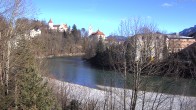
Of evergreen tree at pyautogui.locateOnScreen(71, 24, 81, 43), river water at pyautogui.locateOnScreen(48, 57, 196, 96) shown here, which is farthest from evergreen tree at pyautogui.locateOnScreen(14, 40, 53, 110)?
evergreen tree at pyautogui.locateOnScreen(71, 24, 81, 43)

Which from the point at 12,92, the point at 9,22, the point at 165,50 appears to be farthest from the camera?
the point at 165,50

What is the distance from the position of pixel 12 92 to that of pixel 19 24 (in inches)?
112

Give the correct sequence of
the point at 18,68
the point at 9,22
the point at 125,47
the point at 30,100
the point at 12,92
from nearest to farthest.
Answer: the point at 30,100 < the point at 12,92 < the point at 18,68 < the point at 9,22 < the point at 125,47

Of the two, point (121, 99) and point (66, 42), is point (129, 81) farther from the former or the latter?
point (66, 42)

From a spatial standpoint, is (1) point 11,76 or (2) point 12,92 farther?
(1) point 11,76

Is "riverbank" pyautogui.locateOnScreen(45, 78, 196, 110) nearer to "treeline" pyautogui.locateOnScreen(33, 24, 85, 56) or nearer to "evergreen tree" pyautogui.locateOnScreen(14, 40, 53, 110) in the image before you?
"evergreen tree" pyautogui.locateOnScreen(14, 40, 53, 110)

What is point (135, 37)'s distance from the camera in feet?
36.0

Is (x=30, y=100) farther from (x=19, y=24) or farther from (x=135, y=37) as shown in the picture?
(x=135, y=37)

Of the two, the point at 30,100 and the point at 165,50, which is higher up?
the point at 165,50

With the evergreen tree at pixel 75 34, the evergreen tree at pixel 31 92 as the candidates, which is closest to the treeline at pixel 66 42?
the evergreen tree at pixel 75 34

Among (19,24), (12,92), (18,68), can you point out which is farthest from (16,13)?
(12,92)

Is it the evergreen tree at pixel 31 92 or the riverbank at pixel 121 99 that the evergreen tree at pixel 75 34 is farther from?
the evergreen tree at pixel 31 92

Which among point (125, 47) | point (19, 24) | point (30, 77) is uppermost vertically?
point (19, 24)

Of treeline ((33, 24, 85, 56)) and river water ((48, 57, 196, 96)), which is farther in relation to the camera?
treeline ((33, 24, 85, 56))
